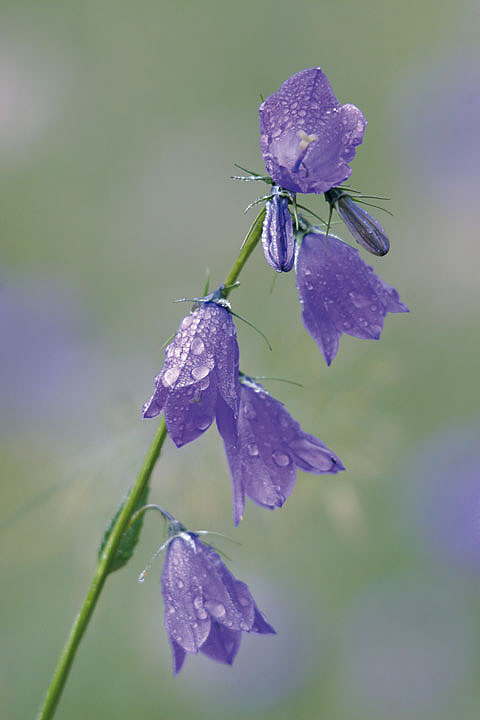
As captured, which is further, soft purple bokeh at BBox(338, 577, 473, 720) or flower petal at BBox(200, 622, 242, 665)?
soft purple bokeh at BBox(338, 577, 473, 720)

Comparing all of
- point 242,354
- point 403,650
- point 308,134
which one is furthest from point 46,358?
point 308,134

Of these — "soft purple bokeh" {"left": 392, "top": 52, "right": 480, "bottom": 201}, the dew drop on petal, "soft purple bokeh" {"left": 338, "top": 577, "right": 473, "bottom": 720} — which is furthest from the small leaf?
"soft purple bokeh" {"left": 392, "top": 52, "right": 480, "bottom": 201}

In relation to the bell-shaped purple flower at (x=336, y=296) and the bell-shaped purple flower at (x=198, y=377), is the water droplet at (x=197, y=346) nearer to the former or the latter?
the bell-shaped purple flower at (x=198, y=377)

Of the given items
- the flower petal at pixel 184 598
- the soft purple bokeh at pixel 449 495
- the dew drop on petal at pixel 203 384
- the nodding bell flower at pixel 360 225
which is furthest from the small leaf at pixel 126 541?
the soft purple bokeh at pixel 449 495

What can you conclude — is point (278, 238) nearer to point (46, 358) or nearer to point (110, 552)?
point (110, 552)

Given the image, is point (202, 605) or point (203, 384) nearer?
point (203, 384)

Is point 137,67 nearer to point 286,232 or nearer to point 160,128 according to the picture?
point 160,128

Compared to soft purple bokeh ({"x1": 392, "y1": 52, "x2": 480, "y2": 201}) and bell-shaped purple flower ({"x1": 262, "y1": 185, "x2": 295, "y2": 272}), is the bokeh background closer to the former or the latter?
soft purple bokeh ({"x1": 392, "y1": 52, "x2": 480, "y2": 201})

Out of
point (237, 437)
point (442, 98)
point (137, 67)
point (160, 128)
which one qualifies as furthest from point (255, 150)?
point (237, 437)
